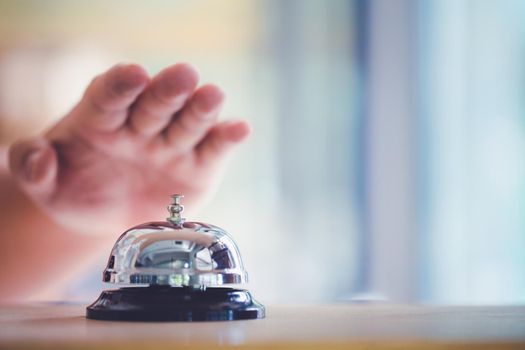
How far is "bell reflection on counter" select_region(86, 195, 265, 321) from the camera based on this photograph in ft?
2.84

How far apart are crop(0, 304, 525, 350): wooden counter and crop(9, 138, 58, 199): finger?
2.09 feet

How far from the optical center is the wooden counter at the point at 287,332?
2.19ft

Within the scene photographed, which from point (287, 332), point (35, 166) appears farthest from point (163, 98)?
point (287, 332)

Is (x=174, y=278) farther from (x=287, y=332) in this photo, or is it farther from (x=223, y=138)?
(x=223, y=138)

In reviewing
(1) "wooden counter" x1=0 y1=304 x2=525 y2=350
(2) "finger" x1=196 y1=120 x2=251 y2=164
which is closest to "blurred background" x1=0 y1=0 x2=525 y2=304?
(2) "finger" x1=196 y1=120 x2=251 y2=164

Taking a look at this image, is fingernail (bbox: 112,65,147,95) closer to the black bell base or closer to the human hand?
the human hand

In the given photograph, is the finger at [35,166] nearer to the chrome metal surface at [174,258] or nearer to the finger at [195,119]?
the finger at [195,119]

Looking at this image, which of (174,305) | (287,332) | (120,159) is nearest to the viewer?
(287,332)

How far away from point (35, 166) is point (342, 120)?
562 millimetres

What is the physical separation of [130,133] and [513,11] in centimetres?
77

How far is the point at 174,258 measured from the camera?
0.90 metres

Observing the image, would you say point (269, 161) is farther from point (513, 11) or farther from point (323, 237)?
point (513, 11)

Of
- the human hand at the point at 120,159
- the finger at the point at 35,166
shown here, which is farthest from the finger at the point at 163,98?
the finger at the point at 35,166

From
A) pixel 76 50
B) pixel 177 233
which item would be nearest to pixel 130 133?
pixel 76 50
